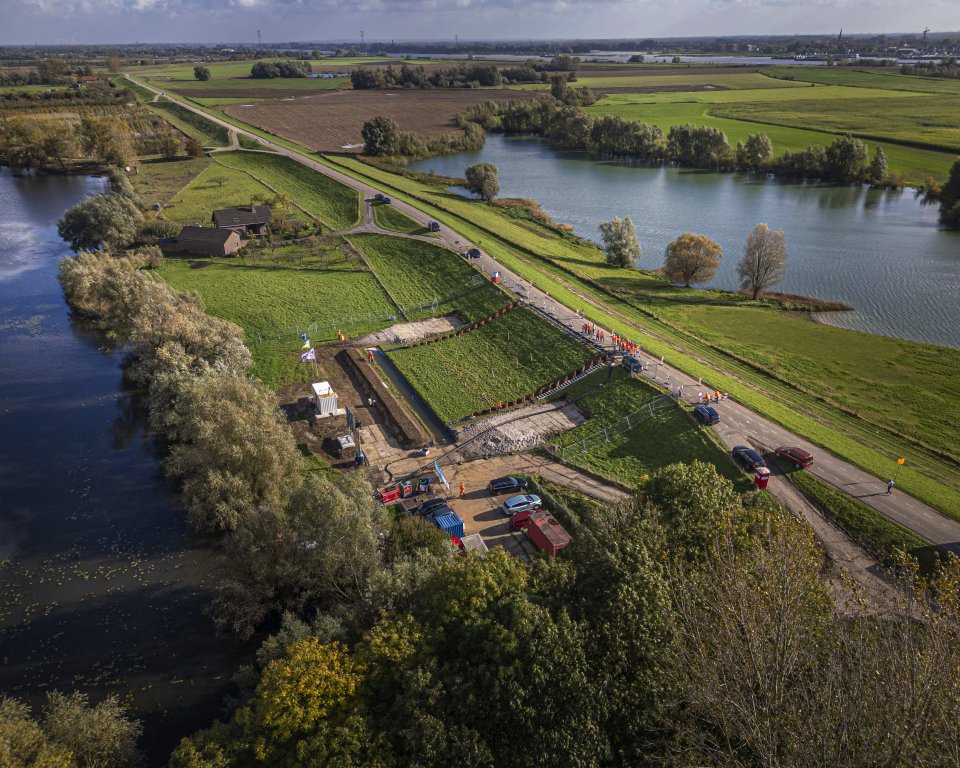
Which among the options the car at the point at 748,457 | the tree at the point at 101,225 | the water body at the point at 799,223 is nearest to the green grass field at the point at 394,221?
the water body at the point at 799,223

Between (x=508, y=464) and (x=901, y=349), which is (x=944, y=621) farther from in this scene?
(x=901, y=349)

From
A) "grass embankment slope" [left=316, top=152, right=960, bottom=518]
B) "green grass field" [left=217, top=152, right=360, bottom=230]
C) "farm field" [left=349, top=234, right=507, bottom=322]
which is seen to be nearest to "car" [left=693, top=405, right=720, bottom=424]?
"grass embankment slope" [left=316, top=152, right=960, bottom=518]

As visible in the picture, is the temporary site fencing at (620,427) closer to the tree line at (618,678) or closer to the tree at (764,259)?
the tree line at (618,678)

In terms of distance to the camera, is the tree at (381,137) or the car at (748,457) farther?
the tree at (381,137)

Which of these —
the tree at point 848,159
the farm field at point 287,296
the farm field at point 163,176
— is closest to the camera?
the farm field at point 287,296

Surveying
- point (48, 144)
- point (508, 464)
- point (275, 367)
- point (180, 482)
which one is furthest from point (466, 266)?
point (48, 144)

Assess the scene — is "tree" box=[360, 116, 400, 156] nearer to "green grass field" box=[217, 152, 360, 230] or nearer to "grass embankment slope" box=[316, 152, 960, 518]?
"green grass field" box=[217, 152, 360, 230]
